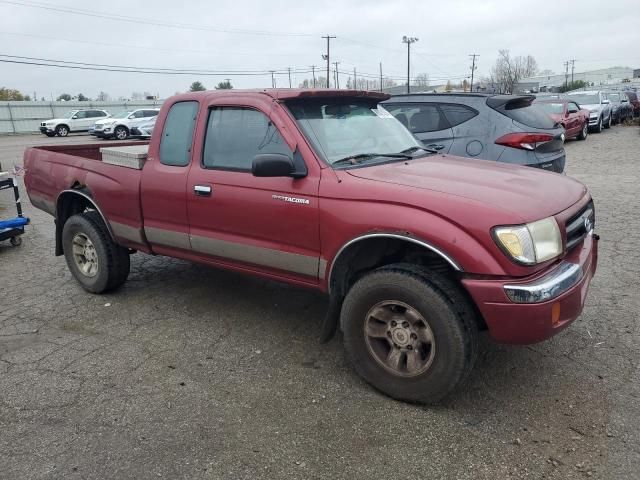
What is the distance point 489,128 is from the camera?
20.6 feet

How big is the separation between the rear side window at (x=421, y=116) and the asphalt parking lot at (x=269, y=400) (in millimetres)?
2709

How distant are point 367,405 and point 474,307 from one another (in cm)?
87

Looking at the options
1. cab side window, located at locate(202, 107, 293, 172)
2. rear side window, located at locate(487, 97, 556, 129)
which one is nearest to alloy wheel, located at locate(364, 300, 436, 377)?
cab side window, located at locate(202, 107, 293, 172)

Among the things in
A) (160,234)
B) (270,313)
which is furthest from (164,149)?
(270,313)

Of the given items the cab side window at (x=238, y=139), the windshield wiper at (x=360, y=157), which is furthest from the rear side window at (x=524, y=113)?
the cab side window at (x=238, y=139)

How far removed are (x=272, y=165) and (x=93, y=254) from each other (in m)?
2.68

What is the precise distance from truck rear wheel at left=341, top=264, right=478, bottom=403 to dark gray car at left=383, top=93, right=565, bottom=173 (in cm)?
329

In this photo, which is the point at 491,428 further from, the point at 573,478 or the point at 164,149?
the point at 164,149

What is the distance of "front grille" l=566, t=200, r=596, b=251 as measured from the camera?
3.18 m

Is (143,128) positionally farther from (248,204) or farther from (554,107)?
(248,204)

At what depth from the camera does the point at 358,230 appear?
324cm

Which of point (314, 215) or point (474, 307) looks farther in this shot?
point (314, 215)

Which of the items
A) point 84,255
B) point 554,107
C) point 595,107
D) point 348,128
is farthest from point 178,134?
point 595,107

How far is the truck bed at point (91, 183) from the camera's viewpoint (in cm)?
462
